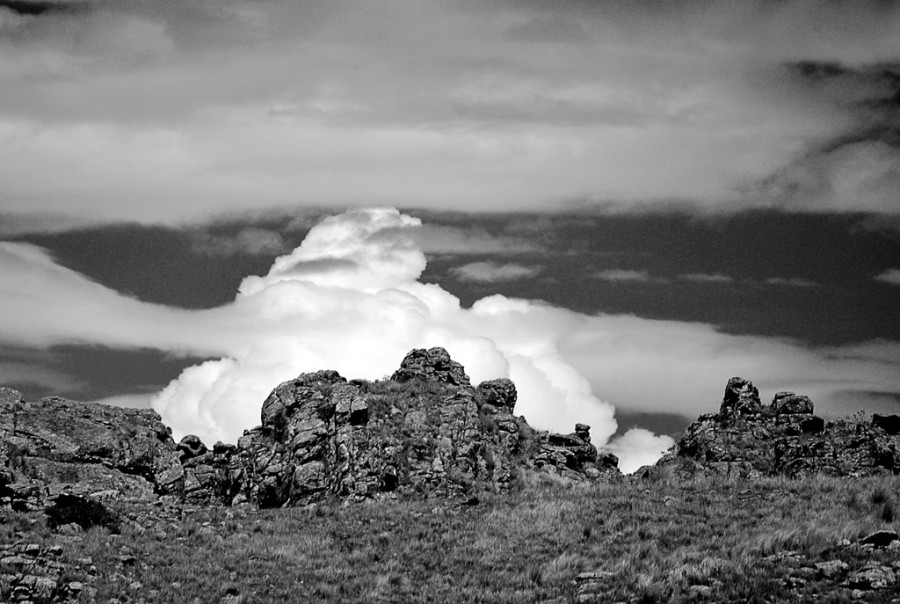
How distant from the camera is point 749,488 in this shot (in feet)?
141

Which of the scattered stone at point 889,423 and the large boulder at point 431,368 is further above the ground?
the large boulder at point 431,368

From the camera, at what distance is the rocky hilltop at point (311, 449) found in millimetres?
47031

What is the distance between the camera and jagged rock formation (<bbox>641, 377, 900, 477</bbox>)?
49.6 m

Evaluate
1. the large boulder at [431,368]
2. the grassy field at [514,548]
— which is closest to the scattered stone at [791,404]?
the grassy field at [514,548]

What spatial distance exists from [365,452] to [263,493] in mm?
6036

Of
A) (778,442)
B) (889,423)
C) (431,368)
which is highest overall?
(431,368)

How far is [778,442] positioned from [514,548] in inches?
921

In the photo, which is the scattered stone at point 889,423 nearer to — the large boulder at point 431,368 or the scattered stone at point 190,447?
the large boulder at point 431,368

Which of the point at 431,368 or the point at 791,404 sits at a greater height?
the point at 431,368

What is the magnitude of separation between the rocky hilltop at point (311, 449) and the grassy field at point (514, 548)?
3691 mm

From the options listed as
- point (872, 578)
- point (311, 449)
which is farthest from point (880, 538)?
point (311, 449)

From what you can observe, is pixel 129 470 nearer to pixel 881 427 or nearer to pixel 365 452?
pixel 365 452

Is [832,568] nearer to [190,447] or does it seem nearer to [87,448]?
[87,448]

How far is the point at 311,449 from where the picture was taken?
49406mm
